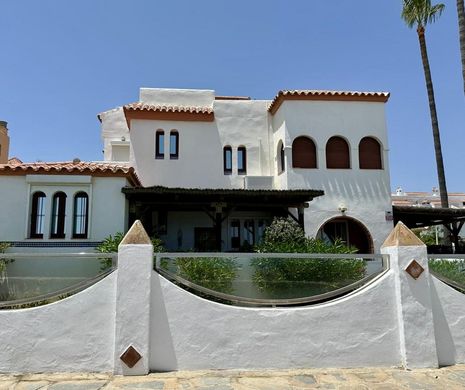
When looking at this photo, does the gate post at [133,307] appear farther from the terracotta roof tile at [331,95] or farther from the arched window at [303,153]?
the terracotta roof tile at [331,95]

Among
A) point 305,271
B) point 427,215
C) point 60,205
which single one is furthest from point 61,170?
point 427,215

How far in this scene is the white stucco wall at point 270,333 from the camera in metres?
5.25

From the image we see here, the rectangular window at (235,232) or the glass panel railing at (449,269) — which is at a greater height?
the rectangular window at (235,232)

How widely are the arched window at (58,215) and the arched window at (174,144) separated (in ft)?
16.1

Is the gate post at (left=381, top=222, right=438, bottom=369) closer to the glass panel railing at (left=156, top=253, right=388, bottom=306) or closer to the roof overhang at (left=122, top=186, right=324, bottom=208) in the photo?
the glass panel railing at (left=156, top=253, right=388, bottom=306)

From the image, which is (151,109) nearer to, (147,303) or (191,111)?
(191,111)

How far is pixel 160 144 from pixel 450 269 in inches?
479

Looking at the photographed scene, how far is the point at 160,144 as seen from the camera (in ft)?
51.9

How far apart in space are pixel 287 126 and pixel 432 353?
10.6 m

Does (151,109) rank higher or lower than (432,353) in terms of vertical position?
higher

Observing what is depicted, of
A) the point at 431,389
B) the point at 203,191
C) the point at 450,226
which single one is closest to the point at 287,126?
the point at 203,191

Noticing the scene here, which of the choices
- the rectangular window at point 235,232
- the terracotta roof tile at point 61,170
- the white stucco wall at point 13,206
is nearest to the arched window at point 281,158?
the rectangular window at point 235,232

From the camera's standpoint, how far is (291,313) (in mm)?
5480

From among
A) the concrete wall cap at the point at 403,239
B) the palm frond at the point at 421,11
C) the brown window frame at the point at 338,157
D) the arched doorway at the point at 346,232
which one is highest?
the palm frond at the point at 421,11
